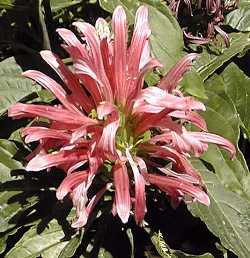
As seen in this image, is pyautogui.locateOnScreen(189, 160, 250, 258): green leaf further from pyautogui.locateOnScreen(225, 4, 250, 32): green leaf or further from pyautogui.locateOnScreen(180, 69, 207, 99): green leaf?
pyautogui.locateOnScreen(225, 4, 250, 32): green leaf

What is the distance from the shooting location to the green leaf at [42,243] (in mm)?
1534

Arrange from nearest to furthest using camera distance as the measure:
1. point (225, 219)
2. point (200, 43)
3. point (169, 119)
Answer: point (169, 119)
point (225, 219)
point (200, 43)

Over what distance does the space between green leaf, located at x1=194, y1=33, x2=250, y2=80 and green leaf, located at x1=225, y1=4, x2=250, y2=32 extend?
9cm

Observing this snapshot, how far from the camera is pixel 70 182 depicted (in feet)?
4.54

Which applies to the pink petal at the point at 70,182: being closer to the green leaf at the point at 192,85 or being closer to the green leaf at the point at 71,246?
the green leaf at the point at 71,246

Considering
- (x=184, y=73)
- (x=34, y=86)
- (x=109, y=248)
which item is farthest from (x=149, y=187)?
(x=34, y=86)

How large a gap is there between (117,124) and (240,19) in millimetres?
774

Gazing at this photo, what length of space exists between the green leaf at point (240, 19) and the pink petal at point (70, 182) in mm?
776

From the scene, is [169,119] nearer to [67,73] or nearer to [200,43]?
[67,73]

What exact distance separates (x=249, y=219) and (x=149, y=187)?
0.67 feet

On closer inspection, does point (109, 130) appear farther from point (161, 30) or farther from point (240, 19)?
point (240, 19)

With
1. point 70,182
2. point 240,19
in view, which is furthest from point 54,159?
point 240,19

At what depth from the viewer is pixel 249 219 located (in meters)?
1.57

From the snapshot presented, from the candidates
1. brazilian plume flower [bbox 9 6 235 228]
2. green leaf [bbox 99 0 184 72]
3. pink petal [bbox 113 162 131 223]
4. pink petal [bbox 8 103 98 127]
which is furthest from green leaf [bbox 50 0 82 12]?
pink petal [bbox 113 162 131 223]
